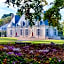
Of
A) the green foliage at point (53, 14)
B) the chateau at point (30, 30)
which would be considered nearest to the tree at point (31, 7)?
the green foliage at point (53, 14)

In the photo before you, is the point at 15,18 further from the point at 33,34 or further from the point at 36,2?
the point at 36,2

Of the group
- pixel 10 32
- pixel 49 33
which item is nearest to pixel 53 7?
pixel 49 33

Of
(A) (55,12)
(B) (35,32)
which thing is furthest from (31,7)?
(B) (35,32)

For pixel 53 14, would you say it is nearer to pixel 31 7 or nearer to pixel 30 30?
pixel 31 7

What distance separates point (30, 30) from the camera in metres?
52.6

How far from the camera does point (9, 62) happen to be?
664 cm

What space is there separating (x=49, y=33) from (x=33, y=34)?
3796mm

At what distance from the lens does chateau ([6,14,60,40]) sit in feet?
160

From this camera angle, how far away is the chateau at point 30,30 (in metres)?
48.8

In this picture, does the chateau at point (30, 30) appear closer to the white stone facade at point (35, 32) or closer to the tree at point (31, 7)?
the white stone facade at point (35, 32)

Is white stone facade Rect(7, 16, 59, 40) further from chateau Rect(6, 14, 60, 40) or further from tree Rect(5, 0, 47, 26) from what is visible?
tree Rect(5, 0, 47, 26)

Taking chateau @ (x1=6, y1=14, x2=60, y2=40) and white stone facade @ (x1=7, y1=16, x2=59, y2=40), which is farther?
chateau @ (x1=6, y1=14, x2=60, y2=40)

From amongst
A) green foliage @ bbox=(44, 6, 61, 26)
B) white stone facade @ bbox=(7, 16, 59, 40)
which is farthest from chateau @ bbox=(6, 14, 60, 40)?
green foliage @ bbox=(44, 6, 61, 26)

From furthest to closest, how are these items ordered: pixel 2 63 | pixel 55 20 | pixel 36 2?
1. pixel 55 20
2. pixel 36 2
3. pixel 2 63
